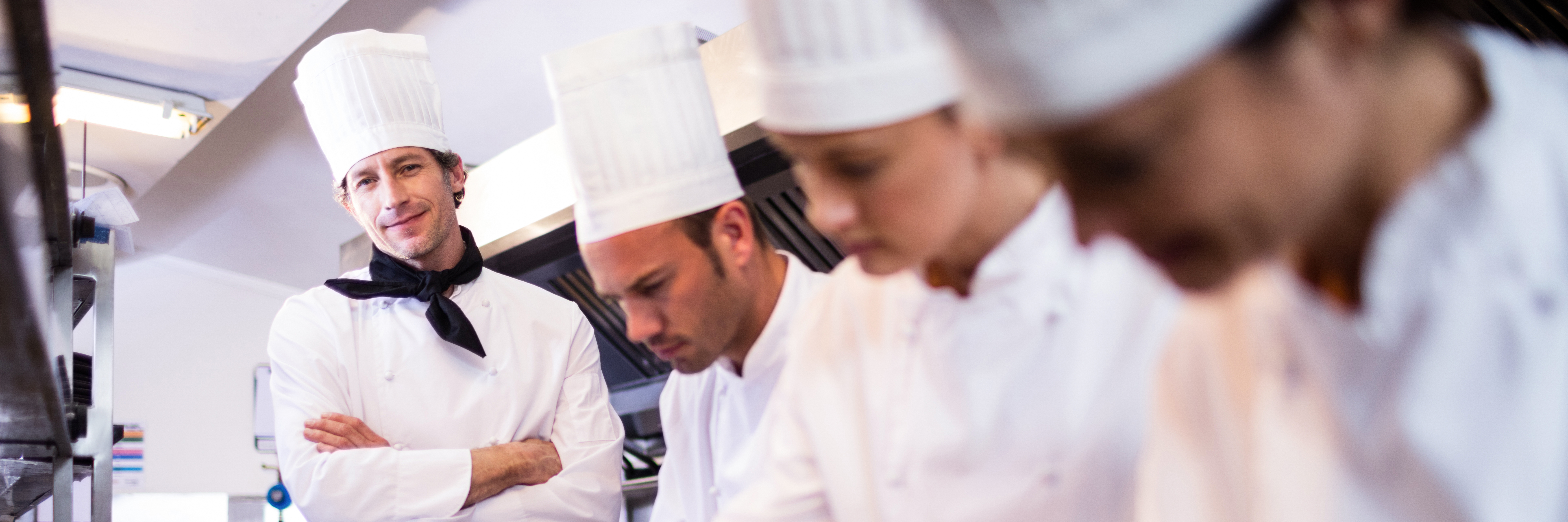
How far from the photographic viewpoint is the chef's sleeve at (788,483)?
139 centimetres

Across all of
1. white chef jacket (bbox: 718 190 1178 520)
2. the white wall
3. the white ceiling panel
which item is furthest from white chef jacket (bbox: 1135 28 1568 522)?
the white wall

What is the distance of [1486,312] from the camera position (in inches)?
21.7

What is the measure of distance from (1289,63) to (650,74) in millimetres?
1311

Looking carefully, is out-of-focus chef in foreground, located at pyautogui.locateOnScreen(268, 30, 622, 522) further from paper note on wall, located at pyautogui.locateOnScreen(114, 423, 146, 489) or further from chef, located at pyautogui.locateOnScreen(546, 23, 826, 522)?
paper note on wall, located at pyautogui.locateOnScreen(114, 423, 146, 489)

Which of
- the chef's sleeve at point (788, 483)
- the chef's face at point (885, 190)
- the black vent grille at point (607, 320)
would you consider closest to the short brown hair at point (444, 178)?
the black vent grille at point (607, 320)

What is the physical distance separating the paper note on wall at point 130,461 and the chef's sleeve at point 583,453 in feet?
19.5

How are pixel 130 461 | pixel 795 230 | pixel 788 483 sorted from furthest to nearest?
pixel 130 461 → pixel 795 230 → pixel 788 483

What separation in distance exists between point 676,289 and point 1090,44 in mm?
1209

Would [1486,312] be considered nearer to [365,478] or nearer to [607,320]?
[365,478]

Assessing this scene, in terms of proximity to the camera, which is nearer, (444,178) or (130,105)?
(444,178)

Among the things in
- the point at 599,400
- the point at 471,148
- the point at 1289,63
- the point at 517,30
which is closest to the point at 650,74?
the point at 599,400

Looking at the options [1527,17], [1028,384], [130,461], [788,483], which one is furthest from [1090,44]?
[130,461]

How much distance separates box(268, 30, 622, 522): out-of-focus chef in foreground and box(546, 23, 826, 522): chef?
1.45ft

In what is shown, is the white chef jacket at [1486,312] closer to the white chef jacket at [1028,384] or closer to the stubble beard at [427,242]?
the white chef jacket at [1028,384]
